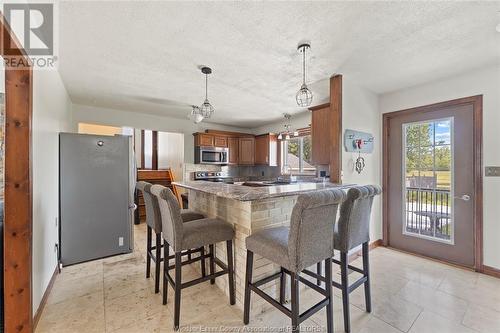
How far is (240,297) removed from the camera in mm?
1969

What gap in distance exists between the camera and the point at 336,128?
2.87 m

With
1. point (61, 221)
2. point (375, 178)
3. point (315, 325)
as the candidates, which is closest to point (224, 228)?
point (315, 325)

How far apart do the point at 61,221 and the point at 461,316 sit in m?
4.21

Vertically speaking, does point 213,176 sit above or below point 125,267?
above

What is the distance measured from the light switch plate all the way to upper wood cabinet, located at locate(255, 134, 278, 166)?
371 centimetres

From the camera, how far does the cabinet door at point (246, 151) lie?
5879 mm

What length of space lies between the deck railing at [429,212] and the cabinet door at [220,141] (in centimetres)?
388

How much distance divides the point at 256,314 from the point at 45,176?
234 centimetres

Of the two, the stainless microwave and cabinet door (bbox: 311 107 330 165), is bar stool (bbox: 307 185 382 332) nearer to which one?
cabinet door (bbox: 311 107 330 165)

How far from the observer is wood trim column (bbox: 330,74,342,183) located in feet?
9.34

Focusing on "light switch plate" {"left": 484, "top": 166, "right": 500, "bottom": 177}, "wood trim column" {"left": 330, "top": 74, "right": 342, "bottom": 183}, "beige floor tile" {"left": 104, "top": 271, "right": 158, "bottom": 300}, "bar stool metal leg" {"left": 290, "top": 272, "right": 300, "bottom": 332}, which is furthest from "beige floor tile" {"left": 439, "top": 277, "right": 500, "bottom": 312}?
"beige floor tile" {"left": 104, "top": 271, "right": 158, "bottom": 300}

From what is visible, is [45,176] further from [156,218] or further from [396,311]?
[396,311]

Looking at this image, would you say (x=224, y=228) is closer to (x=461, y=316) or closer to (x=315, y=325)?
(x=315, y=325)

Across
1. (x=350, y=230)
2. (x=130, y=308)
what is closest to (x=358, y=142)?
(x=350, y=230)
